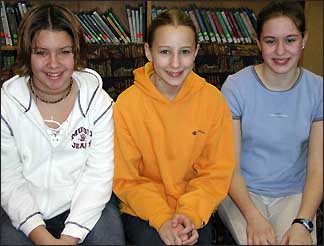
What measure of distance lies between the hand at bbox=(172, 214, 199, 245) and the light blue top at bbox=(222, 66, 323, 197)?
208mm

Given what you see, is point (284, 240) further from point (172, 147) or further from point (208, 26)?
point (208, 26)

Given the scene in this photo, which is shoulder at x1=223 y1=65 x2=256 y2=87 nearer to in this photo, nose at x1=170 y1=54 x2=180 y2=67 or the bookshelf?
nose at x1=170 y1=54 x2=180 y2=67

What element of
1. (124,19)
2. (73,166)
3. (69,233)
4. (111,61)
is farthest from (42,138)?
(124,19)

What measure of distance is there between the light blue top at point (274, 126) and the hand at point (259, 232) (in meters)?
0.10

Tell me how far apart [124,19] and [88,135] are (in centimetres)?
183

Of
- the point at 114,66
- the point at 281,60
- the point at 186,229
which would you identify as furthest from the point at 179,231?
the point at 114,66

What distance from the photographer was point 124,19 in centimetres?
290

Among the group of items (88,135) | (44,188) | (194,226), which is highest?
(88,135)

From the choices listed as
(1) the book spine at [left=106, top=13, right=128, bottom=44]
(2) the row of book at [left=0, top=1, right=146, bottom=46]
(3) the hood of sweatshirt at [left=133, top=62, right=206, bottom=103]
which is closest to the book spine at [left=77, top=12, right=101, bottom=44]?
(2) the row of book at [left=0, top=1, right=146, bottom=46]

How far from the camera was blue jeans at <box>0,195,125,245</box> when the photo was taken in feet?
3.74

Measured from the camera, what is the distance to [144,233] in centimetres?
126

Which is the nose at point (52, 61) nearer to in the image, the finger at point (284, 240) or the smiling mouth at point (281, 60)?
the smiling mouth at point (281, 60)

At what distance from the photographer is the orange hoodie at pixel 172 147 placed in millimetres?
1252

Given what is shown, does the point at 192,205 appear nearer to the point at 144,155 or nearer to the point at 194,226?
the point at 194,226
